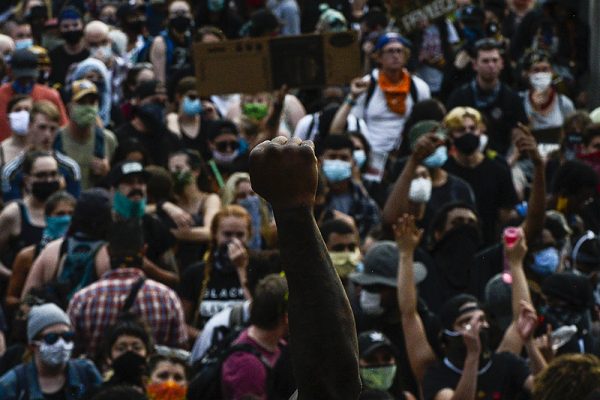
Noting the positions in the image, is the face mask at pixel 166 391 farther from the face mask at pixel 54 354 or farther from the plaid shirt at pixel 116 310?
the plaid shirt at pixel 116 310

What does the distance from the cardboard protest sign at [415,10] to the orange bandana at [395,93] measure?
1994 millimetres

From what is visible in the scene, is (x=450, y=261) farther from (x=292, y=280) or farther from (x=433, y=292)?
(x=292, y=280)

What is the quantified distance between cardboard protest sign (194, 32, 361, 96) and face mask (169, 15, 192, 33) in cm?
430

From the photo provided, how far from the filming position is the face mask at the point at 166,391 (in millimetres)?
8211

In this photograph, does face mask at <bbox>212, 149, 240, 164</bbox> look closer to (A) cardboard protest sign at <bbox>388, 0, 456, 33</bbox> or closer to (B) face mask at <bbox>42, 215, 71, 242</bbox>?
(B) face mask at <bbox>42, 215, 71, 242</bbox>

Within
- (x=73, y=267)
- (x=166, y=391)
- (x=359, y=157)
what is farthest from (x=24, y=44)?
(x=166, y=391)

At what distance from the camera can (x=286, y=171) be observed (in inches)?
126

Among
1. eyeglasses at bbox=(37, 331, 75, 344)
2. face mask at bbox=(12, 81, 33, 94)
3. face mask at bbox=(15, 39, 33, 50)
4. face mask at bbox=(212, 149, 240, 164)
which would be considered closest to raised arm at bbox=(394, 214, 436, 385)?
eyeglasses at bbox=(37, 331, 75, 344)

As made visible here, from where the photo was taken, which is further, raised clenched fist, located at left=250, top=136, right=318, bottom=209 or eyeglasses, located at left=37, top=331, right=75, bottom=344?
eyeglasses, located at left=37, top=331, right=75, bottom=344

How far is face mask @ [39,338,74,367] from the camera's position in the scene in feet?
27.6

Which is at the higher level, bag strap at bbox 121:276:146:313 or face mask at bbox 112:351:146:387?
bag strap at bbox 121:276:146:313

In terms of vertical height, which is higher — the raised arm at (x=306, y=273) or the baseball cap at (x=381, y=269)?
the raised arm at (x=306, y=273)

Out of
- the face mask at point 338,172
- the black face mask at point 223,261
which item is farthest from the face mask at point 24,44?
the black face mask at point 223,261

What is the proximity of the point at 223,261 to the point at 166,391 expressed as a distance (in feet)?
6.02
